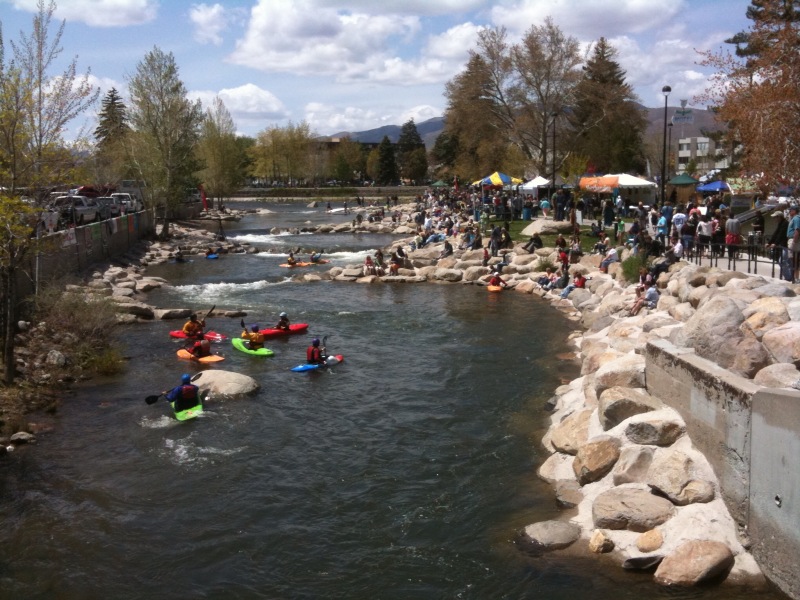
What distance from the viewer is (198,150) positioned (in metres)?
74.4

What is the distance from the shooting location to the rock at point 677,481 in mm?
9703

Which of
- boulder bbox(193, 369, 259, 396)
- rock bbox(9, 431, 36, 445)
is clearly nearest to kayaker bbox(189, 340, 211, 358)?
boulder bbox(193, 369, 259, 396)

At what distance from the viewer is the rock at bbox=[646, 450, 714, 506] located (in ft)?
31.8

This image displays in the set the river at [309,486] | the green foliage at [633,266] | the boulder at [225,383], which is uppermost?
the green foliage at [633,266]

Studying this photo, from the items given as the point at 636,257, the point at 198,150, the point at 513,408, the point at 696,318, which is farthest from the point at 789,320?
the point at 198,150

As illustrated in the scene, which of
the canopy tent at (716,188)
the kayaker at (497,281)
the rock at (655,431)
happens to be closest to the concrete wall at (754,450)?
the rock at (655,431)

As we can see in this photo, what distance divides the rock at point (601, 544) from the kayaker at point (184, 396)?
8.79 m

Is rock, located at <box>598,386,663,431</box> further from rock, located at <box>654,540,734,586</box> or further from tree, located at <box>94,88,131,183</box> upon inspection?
tree, located at <box>94,88,131,183</box>

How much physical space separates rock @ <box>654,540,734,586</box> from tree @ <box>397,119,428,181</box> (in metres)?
116

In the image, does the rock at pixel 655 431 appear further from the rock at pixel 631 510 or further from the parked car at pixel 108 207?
the parked car at pixel 108 207

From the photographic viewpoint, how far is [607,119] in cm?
5362

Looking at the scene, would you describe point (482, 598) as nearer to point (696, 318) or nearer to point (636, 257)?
point (696, 318)

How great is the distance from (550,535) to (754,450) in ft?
9.13

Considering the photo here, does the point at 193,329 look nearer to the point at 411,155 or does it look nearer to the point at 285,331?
the point at 285,331
